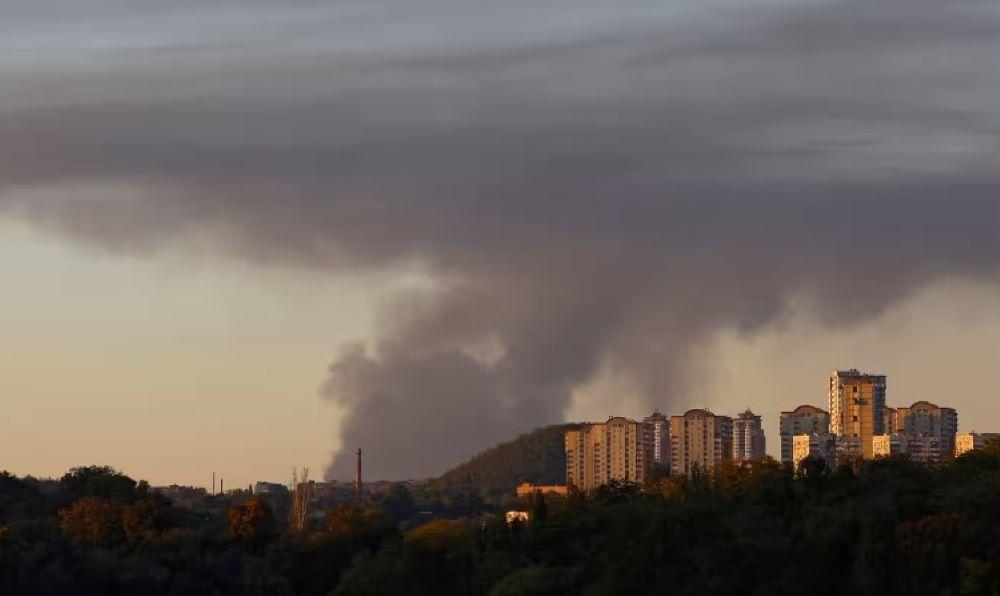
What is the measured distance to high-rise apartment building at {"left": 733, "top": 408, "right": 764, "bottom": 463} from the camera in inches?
7756

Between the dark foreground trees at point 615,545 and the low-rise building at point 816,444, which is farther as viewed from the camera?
the low-rise building at point 816,444

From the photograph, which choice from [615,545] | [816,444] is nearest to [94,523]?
[615,545]

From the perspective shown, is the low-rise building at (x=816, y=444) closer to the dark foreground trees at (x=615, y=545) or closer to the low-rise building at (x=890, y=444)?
the low-rise building at (x=890, y=444)

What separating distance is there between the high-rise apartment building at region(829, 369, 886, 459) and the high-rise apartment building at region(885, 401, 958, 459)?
1.71 metres

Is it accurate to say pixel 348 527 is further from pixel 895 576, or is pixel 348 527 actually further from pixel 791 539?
pixel 895 576

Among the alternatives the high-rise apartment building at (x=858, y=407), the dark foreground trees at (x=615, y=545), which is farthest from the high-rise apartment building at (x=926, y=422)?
the dark foreground trees at (x=615, y=545)

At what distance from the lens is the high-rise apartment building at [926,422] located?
601 ft

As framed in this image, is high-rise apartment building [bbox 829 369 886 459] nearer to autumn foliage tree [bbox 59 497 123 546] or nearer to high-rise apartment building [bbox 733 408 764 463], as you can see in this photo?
high-rise apartment building [bbox 733 408 764 463]

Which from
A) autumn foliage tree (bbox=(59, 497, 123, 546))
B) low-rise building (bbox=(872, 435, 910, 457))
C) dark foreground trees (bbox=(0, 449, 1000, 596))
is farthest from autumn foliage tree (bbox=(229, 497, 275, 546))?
low-rise building (bbox=(872, 435, 910, 457))

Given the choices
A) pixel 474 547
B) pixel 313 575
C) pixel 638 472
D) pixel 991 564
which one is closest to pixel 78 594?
pixel 313 575

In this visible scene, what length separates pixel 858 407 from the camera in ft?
604

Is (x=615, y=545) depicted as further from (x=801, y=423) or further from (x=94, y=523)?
(x=801, y=423)

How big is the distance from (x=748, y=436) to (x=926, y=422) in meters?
19.3

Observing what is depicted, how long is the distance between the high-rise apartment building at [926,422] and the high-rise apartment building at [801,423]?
22.4 ft
